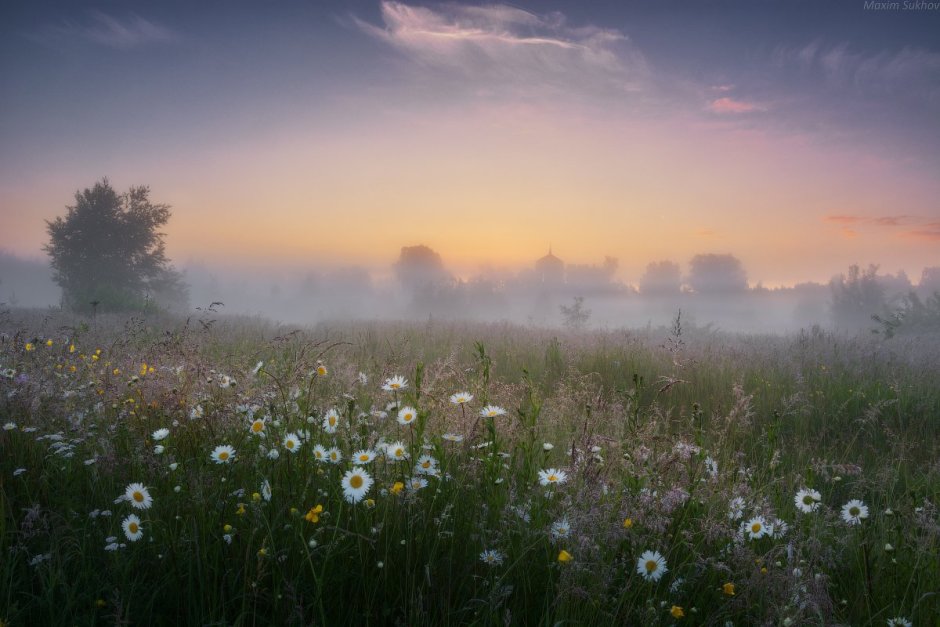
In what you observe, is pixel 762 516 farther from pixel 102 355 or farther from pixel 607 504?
pixel 102 355

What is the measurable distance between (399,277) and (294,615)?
338ft

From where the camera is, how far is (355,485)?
2221mm

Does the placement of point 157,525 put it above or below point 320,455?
below

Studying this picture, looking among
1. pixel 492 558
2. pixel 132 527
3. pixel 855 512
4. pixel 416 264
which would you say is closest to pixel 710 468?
pixel 855 512

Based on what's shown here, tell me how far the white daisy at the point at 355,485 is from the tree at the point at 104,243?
31.3 metres

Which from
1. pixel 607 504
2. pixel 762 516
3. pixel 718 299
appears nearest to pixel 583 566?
pixel 607 504

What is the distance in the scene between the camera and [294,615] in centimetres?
177

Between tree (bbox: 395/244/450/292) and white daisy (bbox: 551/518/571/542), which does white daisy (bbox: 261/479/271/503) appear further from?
tree (bbox: 395/244/450/292)

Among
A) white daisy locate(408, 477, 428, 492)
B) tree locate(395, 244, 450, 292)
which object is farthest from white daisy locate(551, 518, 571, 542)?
tree locate(395, 244, 450, 292)

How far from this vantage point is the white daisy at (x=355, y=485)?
216cm

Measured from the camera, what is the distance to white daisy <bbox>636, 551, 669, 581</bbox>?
2.00 meters

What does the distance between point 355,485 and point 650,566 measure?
4.31 ft

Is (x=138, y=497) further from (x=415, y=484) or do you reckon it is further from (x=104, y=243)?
(x=104, y=243)

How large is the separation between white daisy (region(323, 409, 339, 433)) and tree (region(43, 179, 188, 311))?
30297 mm
